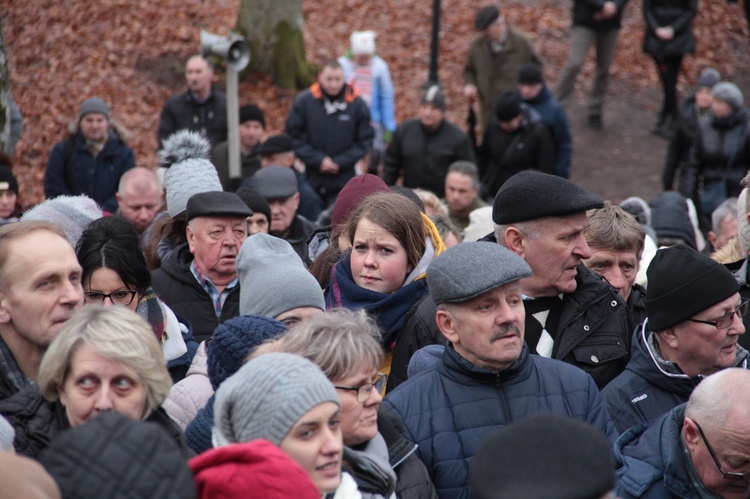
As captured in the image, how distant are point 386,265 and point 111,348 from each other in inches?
73.4

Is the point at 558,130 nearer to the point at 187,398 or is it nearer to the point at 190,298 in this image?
the point at 190,298

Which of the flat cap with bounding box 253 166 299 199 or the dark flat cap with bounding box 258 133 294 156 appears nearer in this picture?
the flat cap with bounding box 253 166 299 199

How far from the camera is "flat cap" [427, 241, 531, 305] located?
13.0 ft

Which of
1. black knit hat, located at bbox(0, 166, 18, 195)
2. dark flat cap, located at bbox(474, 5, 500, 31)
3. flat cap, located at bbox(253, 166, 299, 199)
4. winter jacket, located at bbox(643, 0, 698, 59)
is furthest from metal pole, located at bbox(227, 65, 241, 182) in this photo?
winter jacket, located at bbox(643, 0, 698, 59)

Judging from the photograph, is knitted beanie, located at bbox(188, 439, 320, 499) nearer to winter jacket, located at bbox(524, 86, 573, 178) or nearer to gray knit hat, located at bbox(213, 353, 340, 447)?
gray knit hat, located at bbox(213, 353, 340, 447)

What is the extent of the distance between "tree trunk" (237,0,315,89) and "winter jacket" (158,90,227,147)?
4.48 metres

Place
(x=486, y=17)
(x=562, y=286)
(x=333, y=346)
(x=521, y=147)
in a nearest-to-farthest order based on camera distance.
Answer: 1. (x=333, y=346)
2. (x=562, y=286)
3. (x=521, y=147)
4. (x=486, y=17)

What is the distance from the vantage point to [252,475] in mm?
2814

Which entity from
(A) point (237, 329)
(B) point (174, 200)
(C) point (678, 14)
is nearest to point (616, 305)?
(A) point (237, 329)

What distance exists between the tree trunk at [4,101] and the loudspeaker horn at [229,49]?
186 centimetres

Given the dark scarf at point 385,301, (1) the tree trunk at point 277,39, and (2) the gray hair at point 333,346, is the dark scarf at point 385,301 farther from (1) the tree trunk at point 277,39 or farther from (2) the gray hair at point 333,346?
(1) the tree trunk at point 277,39

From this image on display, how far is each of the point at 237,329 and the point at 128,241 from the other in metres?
1.28

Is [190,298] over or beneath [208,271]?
beneath

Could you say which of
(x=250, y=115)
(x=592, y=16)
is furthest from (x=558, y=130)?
(x=250, y=115)
